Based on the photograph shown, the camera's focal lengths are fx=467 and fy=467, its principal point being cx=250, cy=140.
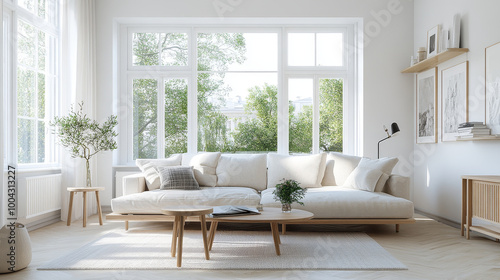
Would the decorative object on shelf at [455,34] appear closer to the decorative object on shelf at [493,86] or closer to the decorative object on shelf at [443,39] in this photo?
the decorative object on shelf at [443,39]

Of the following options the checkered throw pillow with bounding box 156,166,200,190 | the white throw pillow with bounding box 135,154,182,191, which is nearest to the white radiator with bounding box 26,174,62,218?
the white throw pillow with bounding box 135,154,182,191

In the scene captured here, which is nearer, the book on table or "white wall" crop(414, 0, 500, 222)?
the book on table

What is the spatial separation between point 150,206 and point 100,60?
A: 2.80 meters

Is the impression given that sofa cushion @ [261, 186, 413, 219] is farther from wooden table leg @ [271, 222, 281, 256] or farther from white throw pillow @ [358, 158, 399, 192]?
wooden table leg @ [271, 222, 281, 256]

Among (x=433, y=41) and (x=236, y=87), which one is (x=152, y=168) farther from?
(x=433, y=41)

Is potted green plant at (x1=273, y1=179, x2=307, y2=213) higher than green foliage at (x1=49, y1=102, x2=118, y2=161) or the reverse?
the reverse

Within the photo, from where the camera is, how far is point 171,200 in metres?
5.22

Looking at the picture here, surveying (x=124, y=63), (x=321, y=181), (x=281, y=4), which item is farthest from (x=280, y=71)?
(x=124, y=63)

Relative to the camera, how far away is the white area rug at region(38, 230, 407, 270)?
376 centimetres

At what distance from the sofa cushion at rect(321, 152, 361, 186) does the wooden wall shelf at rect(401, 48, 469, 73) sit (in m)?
1.48

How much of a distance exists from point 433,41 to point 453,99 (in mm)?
843

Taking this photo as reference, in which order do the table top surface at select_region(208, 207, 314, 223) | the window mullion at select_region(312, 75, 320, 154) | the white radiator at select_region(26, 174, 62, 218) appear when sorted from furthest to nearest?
1. the window mullion at select_region(312, 75, 320, 154)
2. the white radiator at select_region(26, 174, 62, 218)
3. the table top surface at select_region(208, 207, 314, 223)

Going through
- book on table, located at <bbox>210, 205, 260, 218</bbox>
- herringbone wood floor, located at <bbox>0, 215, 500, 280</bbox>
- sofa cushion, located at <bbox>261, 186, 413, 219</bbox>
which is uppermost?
book on table, located at <bbox>210, 205, 260, 218</bbox>

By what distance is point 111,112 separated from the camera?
686 cm
